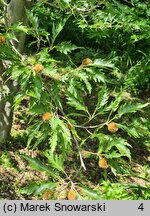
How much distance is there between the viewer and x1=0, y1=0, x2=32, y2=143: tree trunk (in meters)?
3.32

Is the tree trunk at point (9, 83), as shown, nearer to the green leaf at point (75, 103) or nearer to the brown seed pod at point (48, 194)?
the green leaf at point (75, 103)

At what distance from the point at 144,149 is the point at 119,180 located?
3.05 ft

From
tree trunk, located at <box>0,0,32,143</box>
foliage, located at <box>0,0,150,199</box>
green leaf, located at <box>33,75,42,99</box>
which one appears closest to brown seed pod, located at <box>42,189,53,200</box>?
foliage, located at <box>0,0,150,199</box>

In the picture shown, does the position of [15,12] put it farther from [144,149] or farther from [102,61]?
[144,149]

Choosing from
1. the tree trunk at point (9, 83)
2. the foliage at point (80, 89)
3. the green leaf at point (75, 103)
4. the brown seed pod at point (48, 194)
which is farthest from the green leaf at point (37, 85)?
the tree trunk at point (9, 83)

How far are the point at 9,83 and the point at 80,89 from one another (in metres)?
1.04

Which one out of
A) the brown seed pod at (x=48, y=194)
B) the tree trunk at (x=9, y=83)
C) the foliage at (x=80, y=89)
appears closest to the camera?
the brown seed pod at (x=48, y=194)

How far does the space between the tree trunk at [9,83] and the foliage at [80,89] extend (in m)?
0.11

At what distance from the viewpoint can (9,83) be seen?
12.3ft

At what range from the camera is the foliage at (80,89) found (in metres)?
2.20

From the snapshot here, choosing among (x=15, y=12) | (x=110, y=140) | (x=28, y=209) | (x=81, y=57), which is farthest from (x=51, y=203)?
(x=81, y=57)

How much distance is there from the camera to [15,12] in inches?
131

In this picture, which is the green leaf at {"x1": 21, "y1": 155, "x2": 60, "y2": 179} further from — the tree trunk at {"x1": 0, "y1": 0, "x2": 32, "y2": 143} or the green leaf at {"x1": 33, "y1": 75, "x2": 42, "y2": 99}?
the tree trunk at {"x1": 0, "y1": 0, "x2": 32, "y2": 143}

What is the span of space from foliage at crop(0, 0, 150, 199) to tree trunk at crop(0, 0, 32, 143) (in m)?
0.11
